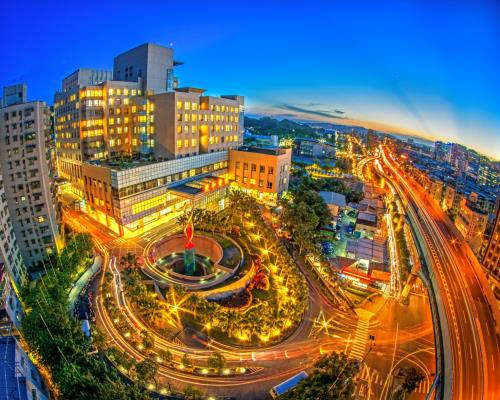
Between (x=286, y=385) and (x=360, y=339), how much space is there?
1241cm

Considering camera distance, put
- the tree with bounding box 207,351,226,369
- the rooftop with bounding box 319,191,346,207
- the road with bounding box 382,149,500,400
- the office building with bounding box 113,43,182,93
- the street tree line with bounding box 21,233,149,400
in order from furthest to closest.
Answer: the office building with bounding box 113,43,182,93, the rooftop with bounding box 319,191,346,207, the road with bounding box 382,149,500,400, the tree with bounding box 207,351,226,369, the street tree line with bounding box 21,233,149,400

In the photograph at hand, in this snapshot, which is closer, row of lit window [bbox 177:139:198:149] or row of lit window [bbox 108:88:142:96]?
row of lit window [bbox 177:139:198:149]

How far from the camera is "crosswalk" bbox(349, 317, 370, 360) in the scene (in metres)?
31.8

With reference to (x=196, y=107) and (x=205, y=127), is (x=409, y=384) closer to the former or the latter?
(x=205, y=127)

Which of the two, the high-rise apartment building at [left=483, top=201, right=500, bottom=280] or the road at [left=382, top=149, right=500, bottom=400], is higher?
the high-rise apartment building at [left=483, top=201, right=500, bottom=280]

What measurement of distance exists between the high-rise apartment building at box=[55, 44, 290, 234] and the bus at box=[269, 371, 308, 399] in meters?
40.1

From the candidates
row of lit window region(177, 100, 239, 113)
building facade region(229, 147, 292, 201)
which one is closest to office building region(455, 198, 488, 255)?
building facade region(229, 147, 292, 201)

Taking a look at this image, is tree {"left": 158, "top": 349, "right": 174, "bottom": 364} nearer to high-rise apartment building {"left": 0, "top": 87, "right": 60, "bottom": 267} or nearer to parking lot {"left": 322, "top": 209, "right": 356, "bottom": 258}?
high-rise apartment building {"left": 0, "top": 87, "right": 60, "bottom": 267}

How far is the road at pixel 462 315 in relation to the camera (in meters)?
28.8

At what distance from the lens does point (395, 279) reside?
4578 cm

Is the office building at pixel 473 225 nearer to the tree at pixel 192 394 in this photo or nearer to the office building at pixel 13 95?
the tree at pixel 192 394

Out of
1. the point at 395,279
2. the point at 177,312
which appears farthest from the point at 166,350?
the point at 395,279

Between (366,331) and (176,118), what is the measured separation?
55.1 metres

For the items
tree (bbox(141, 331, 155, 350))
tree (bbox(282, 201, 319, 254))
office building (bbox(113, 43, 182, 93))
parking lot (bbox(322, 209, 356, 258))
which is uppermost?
office building (bbox(113, 43, 182, 93))
